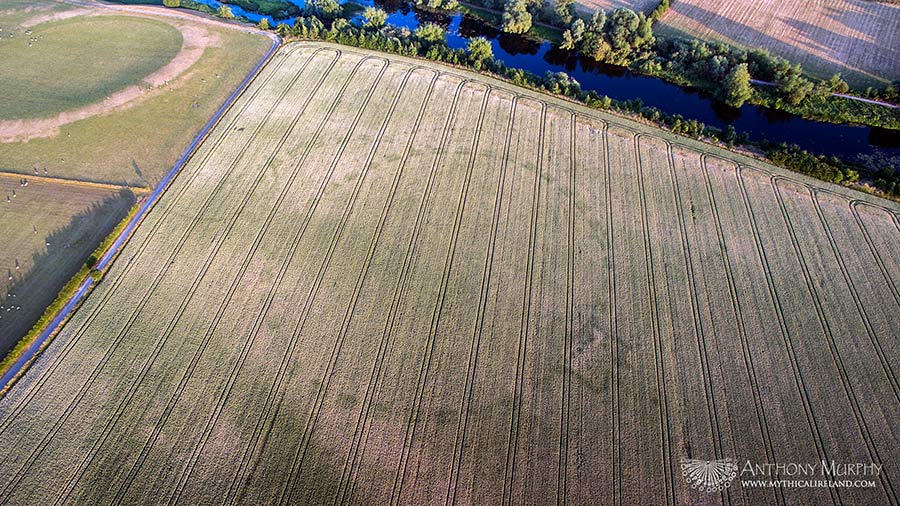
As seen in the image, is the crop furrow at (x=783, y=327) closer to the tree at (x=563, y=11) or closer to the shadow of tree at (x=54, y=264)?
the tree at (x=563, y=11)

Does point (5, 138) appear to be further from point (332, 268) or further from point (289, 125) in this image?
point (332, 268)

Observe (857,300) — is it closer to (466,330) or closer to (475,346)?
(475,346)

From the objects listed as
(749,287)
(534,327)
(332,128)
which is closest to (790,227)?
(749,287)

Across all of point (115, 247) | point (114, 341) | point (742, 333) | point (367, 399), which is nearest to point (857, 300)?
point (742, 333)

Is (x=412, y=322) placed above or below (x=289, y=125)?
below

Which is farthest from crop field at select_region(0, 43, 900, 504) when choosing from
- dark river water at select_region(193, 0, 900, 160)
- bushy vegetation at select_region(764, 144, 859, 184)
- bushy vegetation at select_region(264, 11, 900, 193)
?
dark river water at select_region(193, 0, 900, 160)

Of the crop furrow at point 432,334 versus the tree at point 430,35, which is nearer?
the crop furrow at point 432,334

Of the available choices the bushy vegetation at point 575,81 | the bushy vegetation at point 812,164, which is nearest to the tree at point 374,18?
the bushy vegetation at point 575,81
